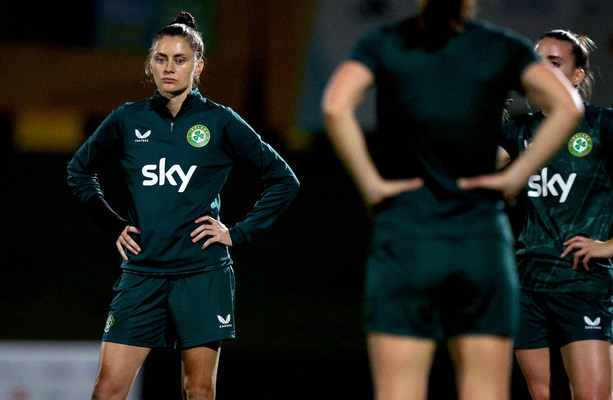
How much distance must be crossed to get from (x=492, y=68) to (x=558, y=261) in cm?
122

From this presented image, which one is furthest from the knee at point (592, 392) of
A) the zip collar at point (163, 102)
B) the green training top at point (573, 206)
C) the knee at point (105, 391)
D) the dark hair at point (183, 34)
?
the dark hair at point (183, 34)

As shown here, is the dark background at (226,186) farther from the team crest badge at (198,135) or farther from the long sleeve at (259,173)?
the team crest badge at (198,135)

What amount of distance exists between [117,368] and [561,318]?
4.63 ft

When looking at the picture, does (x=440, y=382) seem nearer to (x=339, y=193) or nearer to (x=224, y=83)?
(x=339, y=193)

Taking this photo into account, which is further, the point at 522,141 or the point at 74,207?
the point at 74,207

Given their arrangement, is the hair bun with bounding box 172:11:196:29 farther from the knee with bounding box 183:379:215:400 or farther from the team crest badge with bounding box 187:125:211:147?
the knee with bounding box 183:379:215:400

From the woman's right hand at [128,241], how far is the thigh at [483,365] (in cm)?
137

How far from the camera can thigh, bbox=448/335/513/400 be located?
1.78 m

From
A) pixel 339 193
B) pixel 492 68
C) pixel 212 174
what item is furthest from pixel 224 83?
pixel 492 68

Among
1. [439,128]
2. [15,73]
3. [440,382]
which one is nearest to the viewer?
[439,128]

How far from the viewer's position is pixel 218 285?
2.91 metres

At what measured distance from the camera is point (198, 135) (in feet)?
9.55

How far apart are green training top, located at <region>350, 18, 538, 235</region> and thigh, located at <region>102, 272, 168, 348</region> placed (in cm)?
127

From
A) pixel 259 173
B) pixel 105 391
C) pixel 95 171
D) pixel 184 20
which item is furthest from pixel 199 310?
pixel 184 20
